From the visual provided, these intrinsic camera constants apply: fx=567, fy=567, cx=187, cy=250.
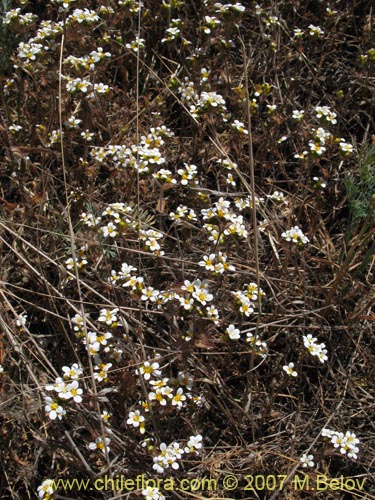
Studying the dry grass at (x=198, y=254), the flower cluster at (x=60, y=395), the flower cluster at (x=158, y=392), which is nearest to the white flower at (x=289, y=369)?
the dry grass at (x=198, y=254)

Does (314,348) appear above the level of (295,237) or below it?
below

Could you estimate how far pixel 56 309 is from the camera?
2463 mm

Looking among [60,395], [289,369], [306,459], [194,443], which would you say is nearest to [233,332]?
[289,369]

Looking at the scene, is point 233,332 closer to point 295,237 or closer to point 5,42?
point 295,237

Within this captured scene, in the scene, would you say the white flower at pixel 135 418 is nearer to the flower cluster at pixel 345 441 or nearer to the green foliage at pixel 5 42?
the flower cluster at pixel 345 441

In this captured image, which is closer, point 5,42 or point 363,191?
point 363,191

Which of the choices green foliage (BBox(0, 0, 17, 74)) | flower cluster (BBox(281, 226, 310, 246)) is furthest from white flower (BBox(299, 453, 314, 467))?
green foliage (BBox(0, 0, 17, 74))

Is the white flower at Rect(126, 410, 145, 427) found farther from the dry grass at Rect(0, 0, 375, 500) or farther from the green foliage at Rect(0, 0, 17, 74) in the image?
the green foliage at Rect(0, 0, 17, 74)

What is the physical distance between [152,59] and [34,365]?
190cm

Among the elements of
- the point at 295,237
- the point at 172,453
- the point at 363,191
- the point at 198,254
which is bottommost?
the point at 172,453

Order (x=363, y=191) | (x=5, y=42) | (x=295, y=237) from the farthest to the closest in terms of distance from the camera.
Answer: (x=5, y=42) < (x=363, y=191) < (x=295, y=237)

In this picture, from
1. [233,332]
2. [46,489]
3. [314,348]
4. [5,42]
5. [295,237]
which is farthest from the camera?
[5,42]

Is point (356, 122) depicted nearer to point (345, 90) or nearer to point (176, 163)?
point (345, 90)

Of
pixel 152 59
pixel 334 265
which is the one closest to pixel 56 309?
pixel 334 265
